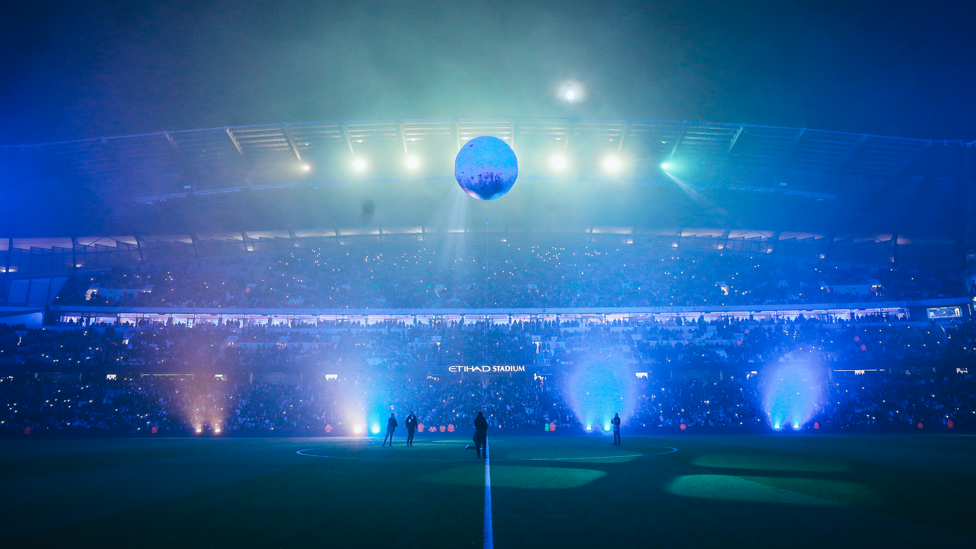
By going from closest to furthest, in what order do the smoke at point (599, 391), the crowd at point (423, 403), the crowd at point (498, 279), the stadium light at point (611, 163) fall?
1. the crowd at point (423, 403)
2. the stadium light at point (611, 163)
3. the smoke at point (599, 391)
4. the crowd at point (498, 279)

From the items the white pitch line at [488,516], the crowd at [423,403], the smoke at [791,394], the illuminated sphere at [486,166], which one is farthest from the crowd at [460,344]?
the white pitch line at [488,516]

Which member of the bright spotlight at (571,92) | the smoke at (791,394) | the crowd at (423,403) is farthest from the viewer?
the smoke at (791,394)

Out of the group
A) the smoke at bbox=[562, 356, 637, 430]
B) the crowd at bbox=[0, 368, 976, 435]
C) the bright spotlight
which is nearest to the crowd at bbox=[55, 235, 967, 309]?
the smoke at bbox=[562, 356, 637, 430]

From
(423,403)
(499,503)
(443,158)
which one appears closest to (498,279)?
(423,403)

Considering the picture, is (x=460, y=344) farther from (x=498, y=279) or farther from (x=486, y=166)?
(x=486, y=166)

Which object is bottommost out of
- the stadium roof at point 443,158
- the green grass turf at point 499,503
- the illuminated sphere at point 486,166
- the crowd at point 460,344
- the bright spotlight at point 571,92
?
the green grass turf at point 499,503

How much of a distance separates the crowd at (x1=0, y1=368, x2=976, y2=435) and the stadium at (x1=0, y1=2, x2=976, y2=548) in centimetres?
20

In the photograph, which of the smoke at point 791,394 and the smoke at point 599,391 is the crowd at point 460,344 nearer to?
the smoke at point 791,394

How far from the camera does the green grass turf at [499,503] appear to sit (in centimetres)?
570

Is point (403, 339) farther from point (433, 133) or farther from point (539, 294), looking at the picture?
point (433, 133)

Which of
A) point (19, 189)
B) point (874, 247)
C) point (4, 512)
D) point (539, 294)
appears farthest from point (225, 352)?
point (874, 247)

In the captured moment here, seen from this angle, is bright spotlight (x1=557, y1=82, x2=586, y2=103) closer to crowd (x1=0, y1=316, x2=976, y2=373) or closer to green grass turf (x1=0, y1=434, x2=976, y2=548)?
green grass turf (x1=0, y1=434, x2=976, y2=548)

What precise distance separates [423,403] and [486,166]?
22.8 m

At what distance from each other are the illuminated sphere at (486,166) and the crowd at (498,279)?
27.2 m
